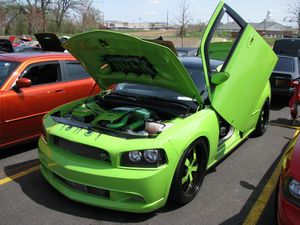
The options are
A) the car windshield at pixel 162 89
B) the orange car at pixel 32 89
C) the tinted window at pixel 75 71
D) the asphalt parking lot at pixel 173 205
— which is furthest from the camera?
the tinted window at pixel 75 71

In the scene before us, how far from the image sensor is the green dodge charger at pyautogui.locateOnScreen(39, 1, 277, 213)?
3361 millimetres

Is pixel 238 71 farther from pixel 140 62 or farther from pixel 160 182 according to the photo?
pixel 160 182

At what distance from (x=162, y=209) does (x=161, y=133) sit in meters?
0.83

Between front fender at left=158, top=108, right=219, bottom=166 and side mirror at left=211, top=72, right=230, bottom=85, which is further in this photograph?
side mirror at left=211, top=72, right=230, bottom=85

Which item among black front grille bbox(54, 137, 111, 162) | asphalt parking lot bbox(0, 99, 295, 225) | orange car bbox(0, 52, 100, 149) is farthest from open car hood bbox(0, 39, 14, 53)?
black front grille bbox(54, 137, 111, 162)

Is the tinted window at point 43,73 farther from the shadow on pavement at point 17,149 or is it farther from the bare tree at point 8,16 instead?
the bare tree at point 8,16

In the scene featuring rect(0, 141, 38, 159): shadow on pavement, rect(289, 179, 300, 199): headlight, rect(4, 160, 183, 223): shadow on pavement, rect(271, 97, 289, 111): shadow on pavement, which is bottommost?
rect(271, 97, 289, 111): shadow on pavement

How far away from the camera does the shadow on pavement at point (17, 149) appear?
17.6 feet

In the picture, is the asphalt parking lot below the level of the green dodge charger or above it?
below

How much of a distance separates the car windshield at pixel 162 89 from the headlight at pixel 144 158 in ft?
4.00

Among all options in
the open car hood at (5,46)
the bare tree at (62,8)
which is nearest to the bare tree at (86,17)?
the bare tree at (62,8)

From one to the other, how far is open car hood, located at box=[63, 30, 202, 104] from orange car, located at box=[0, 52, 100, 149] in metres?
1.10

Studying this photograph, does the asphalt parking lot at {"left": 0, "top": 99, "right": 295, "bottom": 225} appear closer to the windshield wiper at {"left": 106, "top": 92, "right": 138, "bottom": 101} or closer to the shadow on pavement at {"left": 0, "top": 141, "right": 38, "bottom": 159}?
the shadow on pavement at {"left": 0, "top": 141, "right": 38, "bottom": 159}

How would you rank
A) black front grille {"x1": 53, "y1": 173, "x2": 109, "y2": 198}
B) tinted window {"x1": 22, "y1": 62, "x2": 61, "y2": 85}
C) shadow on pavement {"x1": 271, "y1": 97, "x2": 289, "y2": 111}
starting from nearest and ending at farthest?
black front grille {"x1": 53, "y1": 173, "x2": 109, "y2": 198}
tinted window {"x1": 22, "y1": 62, "x2": 61, "y2": 85}
shadow on pavement {"x1": 271, "y1": 97, "x2": 289, "y2": 111}
